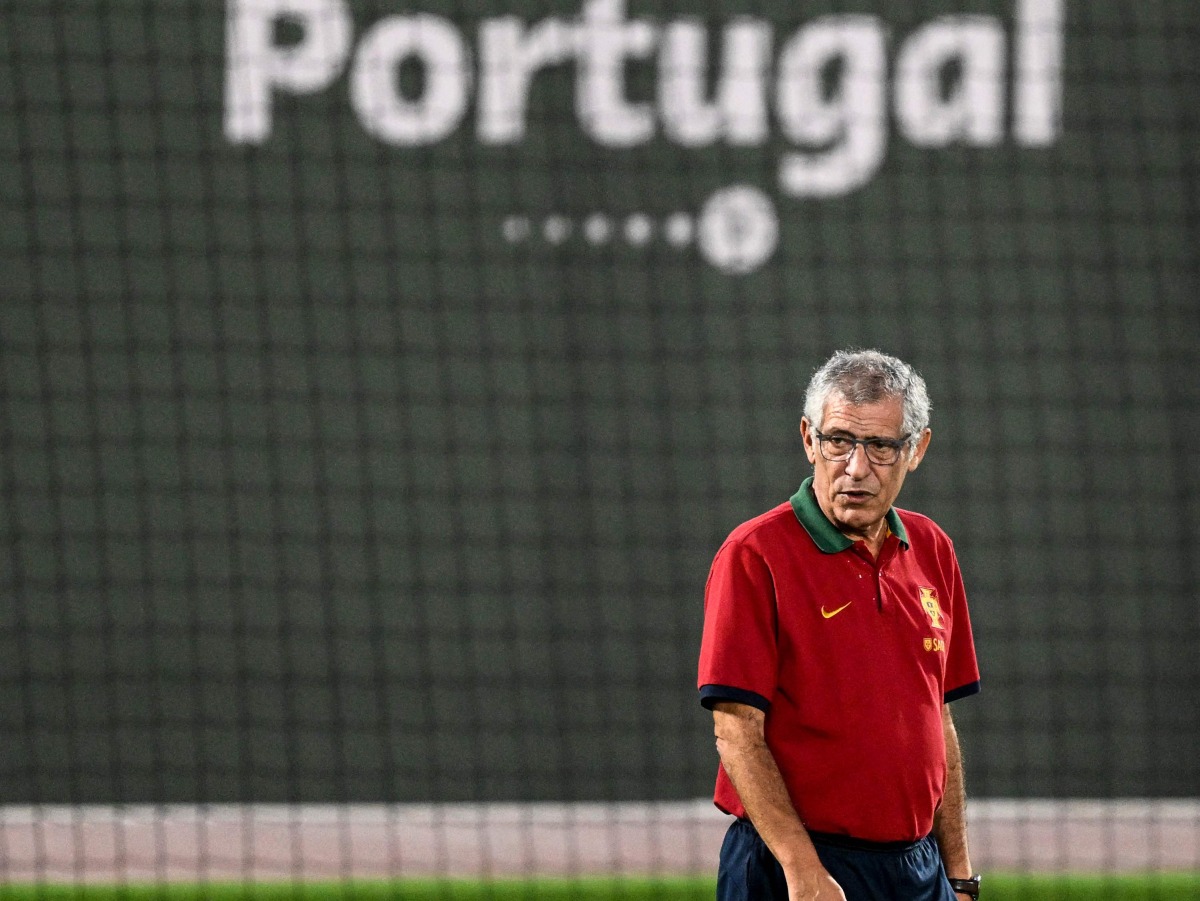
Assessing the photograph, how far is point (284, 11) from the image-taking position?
5.06 metres

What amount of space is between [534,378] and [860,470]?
10.7 feet

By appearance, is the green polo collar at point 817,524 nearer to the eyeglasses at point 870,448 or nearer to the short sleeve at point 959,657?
the eyeglasses at point 870,448

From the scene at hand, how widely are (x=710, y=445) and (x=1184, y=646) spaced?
1702 mm

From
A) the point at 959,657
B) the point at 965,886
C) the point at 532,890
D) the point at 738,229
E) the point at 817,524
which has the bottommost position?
the point at 532,890

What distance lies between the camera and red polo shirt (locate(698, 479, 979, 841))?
193cm

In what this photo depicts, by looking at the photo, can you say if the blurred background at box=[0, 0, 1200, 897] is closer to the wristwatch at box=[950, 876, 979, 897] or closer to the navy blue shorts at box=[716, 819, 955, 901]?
the wristwatch at box=[950, 876, 979, 897]

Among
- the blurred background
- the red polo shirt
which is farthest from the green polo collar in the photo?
the blurred background

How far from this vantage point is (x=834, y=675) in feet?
6.40

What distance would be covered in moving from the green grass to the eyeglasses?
2.65 meters

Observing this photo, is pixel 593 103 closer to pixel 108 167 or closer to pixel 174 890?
pixel 108 167

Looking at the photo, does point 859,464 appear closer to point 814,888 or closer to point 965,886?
point 814,888

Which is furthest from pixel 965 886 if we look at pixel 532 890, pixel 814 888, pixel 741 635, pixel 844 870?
pixel 532 890

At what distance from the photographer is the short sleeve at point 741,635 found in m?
1.91

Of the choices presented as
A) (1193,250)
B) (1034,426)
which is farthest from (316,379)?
(1193,250)
